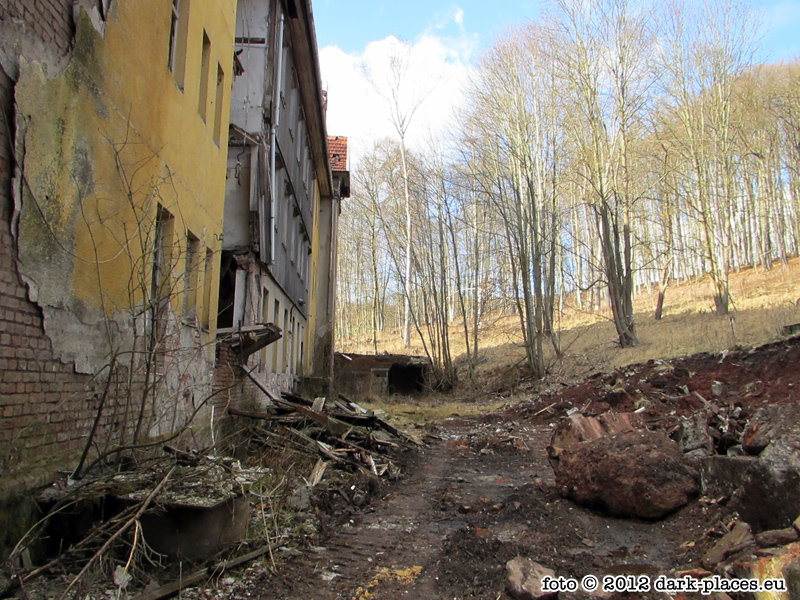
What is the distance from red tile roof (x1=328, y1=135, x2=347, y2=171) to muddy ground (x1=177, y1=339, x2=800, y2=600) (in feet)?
60.0

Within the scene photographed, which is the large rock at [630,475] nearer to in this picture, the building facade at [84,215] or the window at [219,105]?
the building facade at [84,215]

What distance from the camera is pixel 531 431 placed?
12.4 metres

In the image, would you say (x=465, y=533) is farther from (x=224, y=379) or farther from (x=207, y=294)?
(x=207, y=294)

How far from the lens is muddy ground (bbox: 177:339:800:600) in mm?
4086

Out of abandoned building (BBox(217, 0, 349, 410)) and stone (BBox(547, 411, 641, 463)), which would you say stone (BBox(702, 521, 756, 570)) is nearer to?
stone (BBox(547, 411, 641, 463))

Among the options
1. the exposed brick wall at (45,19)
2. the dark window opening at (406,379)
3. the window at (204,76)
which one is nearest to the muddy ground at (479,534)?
the exposed brick wall at (45,19)

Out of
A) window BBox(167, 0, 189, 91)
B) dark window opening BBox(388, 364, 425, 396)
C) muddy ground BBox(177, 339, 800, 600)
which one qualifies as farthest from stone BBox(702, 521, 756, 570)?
dark window opening BBox(388, 364, 425, 396)

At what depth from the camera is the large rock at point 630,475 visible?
5.26 metres

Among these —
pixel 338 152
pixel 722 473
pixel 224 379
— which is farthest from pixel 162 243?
pixel 338 152

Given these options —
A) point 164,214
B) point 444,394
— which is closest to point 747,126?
point 444,394

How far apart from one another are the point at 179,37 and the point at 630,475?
7.17 m

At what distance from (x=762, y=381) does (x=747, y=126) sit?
2536 centimetres

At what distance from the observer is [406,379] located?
26.1 m

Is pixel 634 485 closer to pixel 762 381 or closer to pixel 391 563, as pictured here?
pixel 391 563
